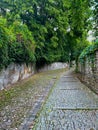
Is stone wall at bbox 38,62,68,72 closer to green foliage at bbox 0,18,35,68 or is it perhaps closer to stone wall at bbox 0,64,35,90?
green foliage at bbox 0,18,35,68

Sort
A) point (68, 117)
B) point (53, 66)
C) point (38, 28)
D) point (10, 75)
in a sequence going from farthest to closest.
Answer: point (53, 66) → point (38, 28) → point (10, 75) → point (68, 117)

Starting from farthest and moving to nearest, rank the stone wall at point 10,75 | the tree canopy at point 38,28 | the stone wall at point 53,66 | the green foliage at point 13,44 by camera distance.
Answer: the stone wall at point 53,66 < the tree canopy at point 38,28 < the stone wall at point 10,75 < the green foliage at point 13,44

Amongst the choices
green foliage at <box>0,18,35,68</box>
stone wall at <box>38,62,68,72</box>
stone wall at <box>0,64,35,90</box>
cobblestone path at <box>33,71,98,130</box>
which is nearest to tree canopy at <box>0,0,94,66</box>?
green foliage at <box>0,18,35,68</box>

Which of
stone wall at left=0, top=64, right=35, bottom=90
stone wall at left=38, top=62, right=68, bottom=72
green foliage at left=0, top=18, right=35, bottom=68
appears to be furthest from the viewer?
stone wall at left=38, top=62, right=68, bottom=72

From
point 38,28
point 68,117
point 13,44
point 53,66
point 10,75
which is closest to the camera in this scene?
point 68,117

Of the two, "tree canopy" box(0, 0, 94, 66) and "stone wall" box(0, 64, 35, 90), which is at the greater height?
"tree canopy" box(0, 0, 94, 66)

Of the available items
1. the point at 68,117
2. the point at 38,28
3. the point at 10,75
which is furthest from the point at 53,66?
the point at 68,117

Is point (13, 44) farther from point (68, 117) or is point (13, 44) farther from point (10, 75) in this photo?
point (68, 117)

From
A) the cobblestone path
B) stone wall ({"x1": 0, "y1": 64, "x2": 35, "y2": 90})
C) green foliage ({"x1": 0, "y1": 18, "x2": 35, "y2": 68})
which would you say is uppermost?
green foliage ({"x1": 0, "y1": 18, "x2": 35, "y2": 68})

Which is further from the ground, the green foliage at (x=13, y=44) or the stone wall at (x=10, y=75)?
the green foliage at (x=13, y=44)

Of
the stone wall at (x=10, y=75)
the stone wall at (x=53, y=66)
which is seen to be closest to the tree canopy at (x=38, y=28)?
the stone wall at (x=10, y=75)

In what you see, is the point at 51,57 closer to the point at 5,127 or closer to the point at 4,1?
the point at 4,1

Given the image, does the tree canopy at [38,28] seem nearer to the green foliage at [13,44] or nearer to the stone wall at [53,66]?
the green foliage at [13,44]

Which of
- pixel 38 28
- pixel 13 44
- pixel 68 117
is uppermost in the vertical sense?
pixel 38 28
